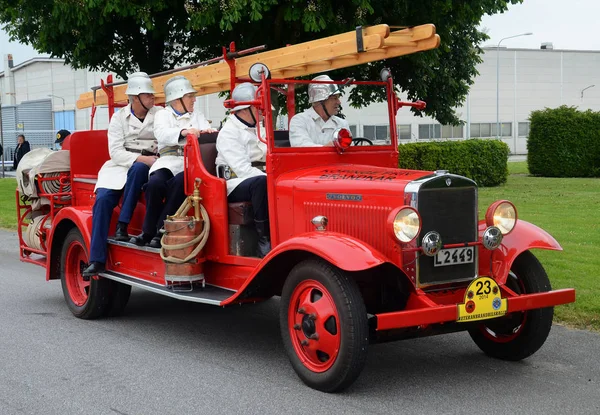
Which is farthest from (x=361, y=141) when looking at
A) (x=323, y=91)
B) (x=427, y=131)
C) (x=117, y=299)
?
(x=427, y=131)

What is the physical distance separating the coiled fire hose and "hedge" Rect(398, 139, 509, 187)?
1489cm

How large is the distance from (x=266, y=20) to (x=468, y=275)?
10033 mm

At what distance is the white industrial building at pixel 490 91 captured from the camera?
46.7 meters

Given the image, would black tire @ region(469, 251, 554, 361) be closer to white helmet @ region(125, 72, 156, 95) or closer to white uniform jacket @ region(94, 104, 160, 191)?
white uniform jacket @ region(94, 104, 160, 191)

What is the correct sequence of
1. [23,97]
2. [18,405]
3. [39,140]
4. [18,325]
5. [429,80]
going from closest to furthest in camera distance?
[18,405]
[18,325]
[429,80]
[39,140]
[23,97]

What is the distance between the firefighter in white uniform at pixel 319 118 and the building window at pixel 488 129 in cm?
4673

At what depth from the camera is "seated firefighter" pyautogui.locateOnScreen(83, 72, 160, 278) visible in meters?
7.10

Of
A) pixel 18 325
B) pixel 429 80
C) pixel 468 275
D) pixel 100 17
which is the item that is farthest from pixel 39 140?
pixel 468 275

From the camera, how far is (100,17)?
46.3 feet

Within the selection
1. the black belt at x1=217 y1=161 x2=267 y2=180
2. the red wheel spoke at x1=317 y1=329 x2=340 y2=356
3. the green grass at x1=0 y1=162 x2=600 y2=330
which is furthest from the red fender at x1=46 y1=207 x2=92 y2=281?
the green grass at x1=0 y1=162 x2=600 y2=330

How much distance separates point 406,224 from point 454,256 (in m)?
0.53

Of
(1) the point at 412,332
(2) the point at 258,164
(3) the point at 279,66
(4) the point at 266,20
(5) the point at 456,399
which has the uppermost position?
(4) the point at 266,20

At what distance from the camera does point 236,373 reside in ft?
18.1

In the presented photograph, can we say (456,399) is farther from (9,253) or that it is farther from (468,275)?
(9,253)
